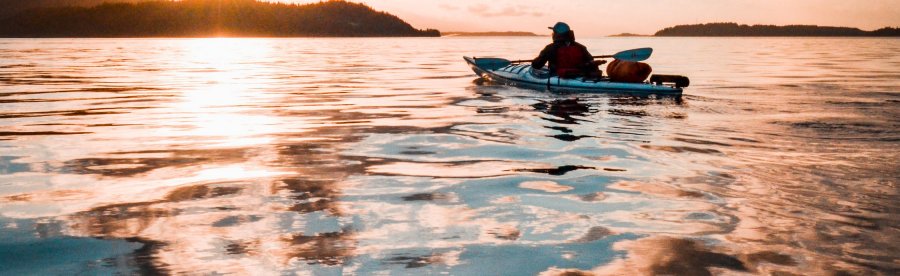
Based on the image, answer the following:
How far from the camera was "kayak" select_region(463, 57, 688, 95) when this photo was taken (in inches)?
648

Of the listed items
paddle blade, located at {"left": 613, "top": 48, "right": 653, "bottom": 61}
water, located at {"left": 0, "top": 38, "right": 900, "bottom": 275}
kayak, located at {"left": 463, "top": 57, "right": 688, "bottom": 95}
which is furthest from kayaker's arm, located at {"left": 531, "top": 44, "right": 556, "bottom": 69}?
water, located at {"left": 0, "top": 38, "right": 900, "bottom": 275}

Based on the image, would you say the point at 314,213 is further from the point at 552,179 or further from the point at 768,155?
the point at 768,155

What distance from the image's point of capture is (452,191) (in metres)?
6.83

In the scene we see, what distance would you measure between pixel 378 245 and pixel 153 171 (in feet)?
12.8

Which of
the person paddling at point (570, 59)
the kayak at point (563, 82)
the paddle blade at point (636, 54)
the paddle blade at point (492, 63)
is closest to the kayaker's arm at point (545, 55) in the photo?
the person paddling at point (570, 59)

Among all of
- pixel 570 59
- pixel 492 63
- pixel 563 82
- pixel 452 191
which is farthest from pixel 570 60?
pixel 452 191

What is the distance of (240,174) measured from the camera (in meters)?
7.63

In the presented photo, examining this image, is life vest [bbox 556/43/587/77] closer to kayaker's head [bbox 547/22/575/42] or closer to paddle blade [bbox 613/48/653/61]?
kayaker's head [bbox 547/22/575/42]

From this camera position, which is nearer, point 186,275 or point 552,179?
point 186,275

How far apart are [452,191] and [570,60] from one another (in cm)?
1130

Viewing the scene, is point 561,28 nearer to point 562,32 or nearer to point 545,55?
point 562,32

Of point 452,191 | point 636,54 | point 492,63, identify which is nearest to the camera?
point 452,191

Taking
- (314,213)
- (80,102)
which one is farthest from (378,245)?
(80,102)

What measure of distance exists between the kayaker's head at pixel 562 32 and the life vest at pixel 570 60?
307 mm
